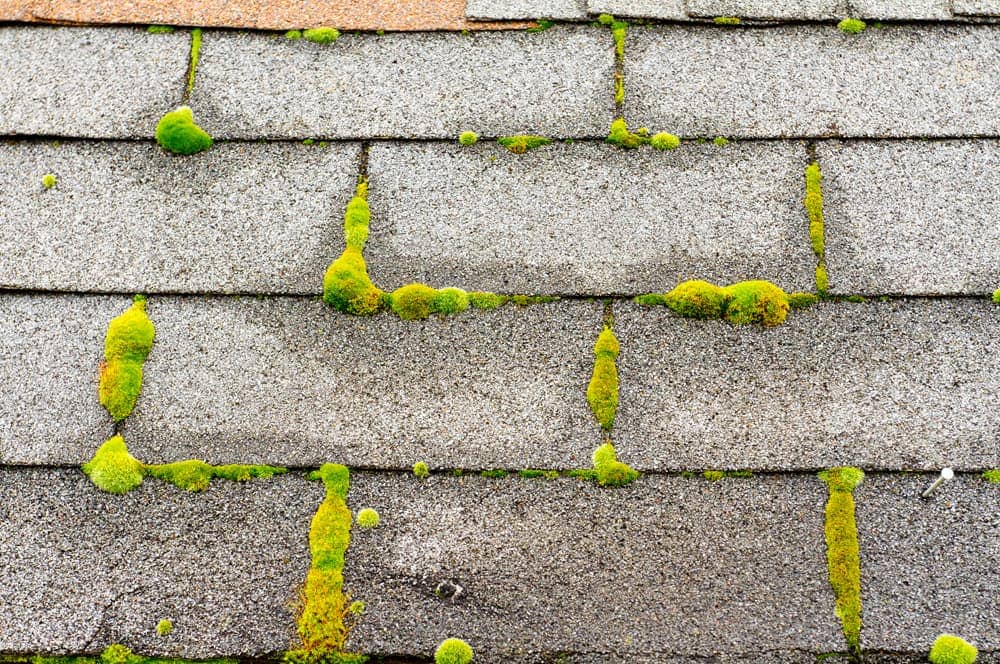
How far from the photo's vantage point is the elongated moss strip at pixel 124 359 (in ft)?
13.0

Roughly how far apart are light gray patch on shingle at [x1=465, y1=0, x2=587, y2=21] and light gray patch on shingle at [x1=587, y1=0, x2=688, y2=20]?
0.33 feet

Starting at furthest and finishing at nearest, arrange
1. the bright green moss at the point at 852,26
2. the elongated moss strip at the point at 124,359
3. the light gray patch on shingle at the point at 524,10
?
the light gray patch on shingle at the point at 524,10
the bright green moss at the point at 852,26
the elongated moss strip at the point at 124,359

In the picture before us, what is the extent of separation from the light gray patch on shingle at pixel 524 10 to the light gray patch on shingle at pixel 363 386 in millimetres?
2015

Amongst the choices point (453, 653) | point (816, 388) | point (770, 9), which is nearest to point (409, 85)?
point (770, 9)

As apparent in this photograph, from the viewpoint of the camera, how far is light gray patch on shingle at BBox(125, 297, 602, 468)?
387cm

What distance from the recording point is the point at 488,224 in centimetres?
438

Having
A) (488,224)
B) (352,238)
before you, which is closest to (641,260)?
(488,224)

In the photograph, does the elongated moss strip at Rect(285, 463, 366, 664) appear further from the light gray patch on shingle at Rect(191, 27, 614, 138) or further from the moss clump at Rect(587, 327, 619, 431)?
the light gray patch on shingle at Rect(191, 27, 614, 138)

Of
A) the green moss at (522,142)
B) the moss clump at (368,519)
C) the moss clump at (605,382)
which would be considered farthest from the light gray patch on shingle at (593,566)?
the green moss at (522,142)

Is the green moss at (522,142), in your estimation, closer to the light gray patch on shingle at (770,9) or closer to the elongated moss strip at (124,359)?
the light gray patch on shingle at (770,9)

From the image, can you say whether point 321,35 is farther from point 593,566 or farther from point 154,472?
point 593,566

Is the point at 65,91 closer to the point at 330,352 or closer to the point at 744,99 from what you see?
the point at 330,352

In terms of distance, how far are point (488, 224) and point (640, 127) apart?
1093mm

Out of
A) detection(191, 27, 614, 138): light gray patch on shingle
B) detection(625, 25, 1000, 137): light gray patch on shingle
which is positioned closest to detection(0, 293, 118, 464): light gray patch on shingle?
detection(191, 27, 614, 138): light gray patch on shingle
